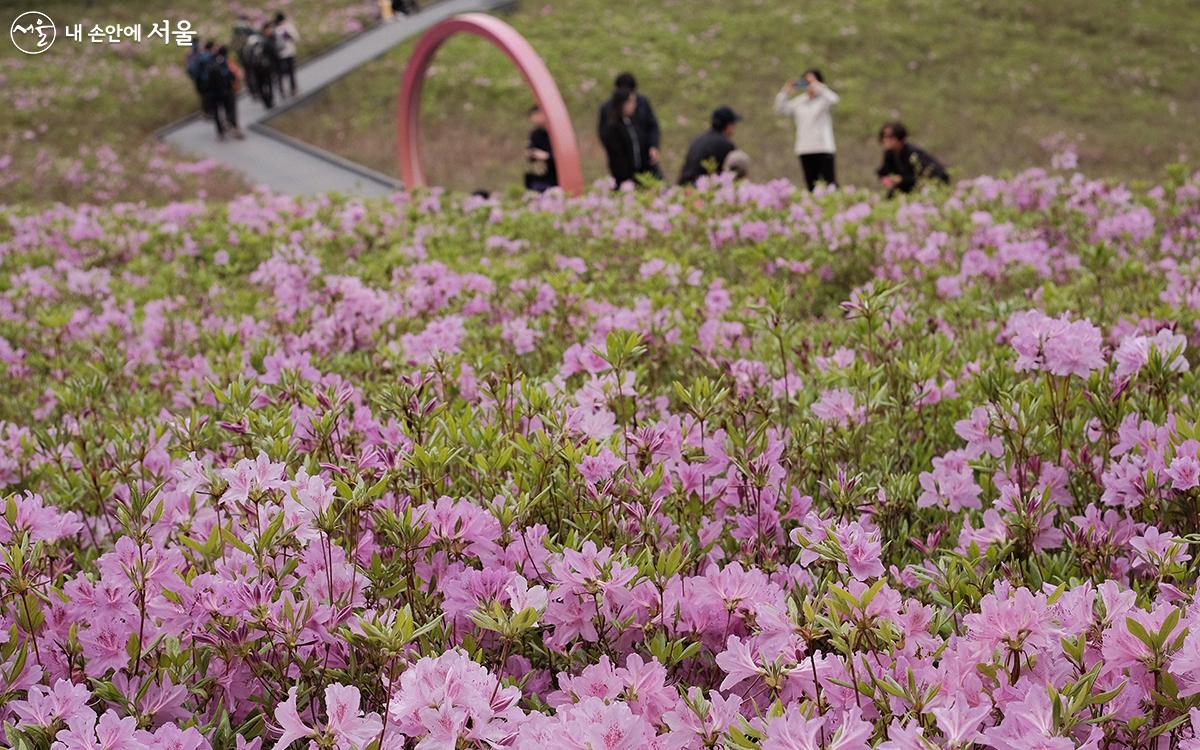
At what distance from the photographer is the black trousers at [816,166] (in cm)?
1326

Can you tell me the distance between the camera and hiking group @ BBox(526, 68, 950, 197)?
11.7 m

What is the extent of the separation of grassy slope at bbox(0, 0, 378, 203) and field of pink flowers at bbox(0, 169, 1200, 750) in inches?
689

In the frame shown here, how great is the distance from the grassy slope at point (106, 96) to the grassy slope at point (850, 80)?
4.00 meters

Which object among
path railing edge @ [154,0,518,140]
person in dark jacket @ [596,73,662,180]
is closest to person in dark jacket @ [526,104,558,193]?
person in dark jacket @ [596,73,662,180]

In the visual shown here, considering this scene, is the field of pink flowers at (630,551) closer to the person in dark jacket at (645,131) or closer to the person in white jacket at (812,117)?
the person in dark jacket at (645,131)

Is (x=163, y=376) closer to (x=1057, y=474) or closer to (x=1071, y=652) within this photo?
(x=1057, y=474)

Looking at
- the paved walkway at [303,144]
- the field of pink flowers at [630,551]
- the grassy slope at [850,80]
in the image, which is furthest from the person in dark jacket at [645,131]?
the field of pink flowers at [630,551]

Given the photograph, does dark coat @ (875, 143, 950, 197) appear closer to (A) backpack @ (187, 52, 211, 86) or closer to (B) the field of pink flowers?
(B) the field of pink flowers

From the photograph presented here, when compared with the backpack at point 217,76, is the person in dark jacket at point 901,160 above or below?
below

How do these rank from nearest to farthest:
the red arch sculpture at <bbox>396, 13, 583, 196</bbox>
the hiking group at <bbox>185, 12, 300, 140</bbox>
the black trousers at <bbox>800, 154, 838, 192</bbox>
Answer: the red arch sculpture at <bbox>396, 13, 583, 196</bbox>
the black trousers at <bbox>800, 154, 838, 192</bbox>
the hiking group at <bbox>185, 12, 300, 140</bbox>

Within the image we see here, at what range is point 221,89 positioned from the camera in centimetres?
2248

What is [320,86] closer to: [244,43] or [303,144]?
[244,43]

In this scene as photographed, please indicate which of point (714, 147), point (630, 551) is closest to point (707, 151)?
point (714, 147)

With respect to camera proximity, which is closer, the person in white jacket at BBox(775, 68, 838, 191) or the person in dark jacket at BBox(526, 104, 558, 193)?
the person in dark jacket at BBox(526, 104, 558, 193)
